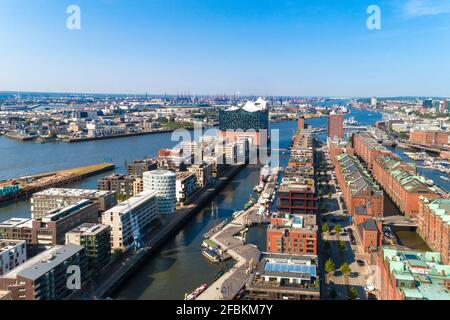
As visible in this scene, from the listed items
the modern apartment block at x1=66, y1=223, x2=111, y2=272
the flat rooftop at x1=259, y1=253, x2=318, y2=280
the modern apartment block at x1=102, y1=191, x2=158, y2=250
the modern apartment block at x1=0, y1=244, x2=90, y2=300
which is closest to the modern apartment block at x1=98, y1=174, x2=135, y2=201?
the modern apartment block at x1=102, y1=191, x2=158, y2=250

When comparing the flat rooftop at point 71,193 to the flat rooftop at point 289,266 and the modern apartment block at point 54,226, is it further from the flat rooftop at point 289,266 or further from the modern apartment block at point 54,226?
the flat rooftop at point 289,266

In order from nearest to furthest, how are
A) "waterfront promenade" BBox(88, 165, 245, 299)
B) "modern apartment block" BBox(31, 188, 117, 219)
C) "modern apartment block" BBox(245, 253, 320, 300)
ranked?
"modern apartment block" BBox(245, 253, 320, 300)
"waterfront promenade" BBox(88, 165, 245, 299)
"modern apartment block" BBox(31, 188, 117, 219)

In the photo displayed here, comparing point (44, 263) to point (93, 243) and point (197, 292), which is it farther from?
point (197, 292)

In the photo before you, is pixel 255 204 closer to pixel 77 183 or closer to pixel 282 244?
pixel 282 244

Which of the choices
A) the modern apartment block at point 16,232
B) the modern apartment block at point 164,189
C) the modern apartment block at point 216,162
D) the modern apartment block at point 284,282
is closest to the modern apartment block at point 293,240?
the modern apartment block at point 284,282

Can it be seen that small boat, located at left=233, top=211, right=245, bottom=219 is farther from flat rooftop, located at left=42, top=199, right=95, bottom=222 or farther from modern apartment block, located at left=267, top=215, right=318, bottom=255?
flat rooftop, located at left=42, top=199, right=95, bottom=222

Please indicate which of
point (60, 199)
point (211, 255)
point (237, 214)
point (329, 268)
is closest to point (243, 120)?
point (237, 214)
